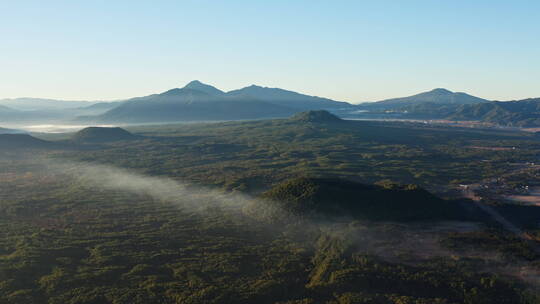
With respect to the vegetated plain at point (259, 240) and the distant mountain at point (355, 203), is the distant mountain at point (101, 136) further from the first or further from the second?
the distant mountain at point (355, 203)

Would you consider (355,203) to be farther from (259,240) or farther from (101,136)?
(101,136)

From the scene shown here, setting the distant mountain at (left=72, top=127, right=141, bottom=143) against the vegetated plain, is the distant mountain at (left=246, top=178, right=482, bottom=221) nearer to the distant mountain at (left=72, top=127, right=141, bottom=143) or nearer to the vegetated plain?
the vegetated plain

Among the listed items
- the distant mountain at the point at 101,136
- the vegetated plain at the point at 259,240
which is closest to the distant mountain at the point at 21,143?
the distant mountain at the point at 101,136

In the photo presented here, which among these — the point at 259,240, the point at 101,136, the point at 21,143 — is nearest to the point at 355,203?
the point at 259,240

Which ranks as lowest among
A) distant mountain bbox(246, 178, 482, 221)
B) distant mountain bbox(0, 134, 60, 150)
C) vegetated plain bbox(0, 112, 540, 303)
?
vegetated plain bbox(0, 112, 540, 303)

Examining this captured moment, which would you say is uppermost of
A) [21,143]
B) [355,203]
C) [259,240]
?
[21,143]

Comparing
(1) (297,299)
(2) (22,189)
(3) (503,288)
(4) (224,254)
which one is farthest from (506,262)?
(2) (22,189)

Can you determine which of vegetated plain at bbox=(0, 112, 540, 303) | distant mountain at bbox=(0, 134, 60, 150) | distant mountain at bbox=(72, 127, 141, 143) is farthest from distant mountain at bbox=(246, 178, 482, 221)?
distant mountain at bbox=(72, 127, 141, 143)

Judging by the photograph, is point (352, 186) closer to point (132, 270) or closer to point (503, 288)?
point (503, 288)
